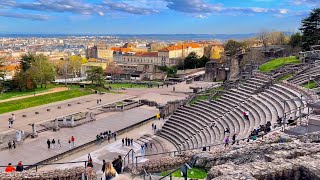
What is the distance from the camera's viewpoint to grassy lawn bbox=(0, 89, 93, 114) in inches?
1734

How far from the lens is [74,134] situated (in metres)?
32.3

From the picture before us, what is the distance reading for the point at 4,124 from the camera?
3638cm

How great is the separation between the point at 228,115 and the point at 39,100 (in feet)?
102

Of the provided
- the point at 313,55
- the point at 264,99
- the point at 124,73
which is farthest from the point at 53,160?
the point at 124,73

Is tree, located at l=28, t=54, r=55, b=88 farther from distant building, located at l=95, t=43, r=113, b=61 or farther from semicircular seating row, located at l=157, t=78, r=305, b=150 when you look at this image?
distant building, located at l=95, t=43, r=113, b=61

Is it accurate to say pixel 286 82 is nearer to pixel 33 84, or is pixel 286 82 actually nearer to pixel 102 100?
pixel 102 100

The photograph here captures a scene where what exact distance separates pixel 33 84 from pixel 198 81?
3107cm

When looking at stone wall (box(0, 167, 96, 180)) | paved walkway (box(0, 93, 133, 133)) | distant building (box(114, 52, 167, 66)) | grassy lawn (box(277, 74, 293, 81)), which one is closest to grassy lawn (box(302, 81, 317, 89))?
grassy lawn (box(277, 74, 293, 81))

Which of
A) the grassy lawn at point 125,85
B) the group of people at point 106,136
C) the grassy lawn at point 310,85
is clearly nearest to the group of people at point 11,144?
the group of people at point 106,136

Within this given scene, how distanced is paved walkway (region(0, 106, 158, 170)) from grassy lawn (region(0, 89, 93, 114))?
12.1 metres

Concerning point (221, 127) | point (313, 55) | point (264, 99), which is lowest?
point (221, 127)

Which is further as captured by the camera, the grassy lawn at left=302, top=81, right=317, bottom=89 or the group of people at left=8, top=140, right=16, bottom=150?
the group of people at left=8, top=140, right=16, bottom=150

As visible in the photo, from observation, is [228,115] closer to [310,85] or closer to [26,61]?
[310,85]

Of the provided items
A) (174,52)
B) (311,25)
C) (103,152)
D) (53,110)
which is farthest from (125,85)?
(174,52)
